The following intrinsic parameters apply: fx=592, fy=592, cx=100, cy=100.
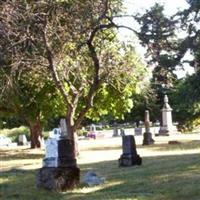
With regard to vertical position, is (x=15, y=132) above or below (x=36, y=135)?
above

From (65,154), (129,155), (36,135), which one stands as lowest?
(129,155)

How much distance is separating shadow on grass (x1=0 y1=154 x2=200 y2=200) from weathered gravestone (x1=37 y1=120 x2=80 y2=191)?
32cm

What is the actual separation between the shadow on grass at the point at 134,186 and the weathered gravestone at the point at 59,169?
1.05 ft

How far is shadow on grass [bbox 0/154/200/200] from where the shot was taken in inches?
506

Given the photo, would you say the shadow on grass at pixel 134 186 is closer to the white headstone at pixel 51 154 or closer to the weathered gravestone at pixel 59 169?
the weathered gravestone at pixel 59 169

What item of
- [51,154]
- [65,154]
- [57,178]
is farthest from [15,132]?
[57,178]

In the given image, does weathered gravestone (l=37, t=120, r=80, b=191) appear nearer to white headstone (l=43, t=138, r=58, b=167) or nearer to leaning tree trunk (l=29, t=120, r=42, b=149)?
white headstone (l=43, t=138, r=58, b=167)

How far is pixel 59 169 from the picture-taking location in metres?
15.5

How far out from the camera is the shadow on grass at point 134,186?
12854 mm

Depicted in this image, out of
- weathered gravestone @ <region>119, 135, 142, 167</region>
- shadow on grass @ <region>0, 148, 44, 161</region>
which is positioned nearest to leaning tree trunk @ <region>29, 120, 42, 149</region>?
shadow on grass @ <region>0, 148, 44, 161</region>

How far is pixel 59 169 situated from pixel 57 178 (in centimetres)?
31

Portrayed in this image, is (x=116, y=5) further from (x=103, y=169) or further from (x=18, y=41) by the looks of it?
(x=103, y=169)

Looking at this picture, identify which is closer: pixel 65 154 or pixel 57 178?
pixel 57 178

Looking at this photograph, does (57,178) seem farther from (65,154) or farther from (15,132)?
(15,132)
